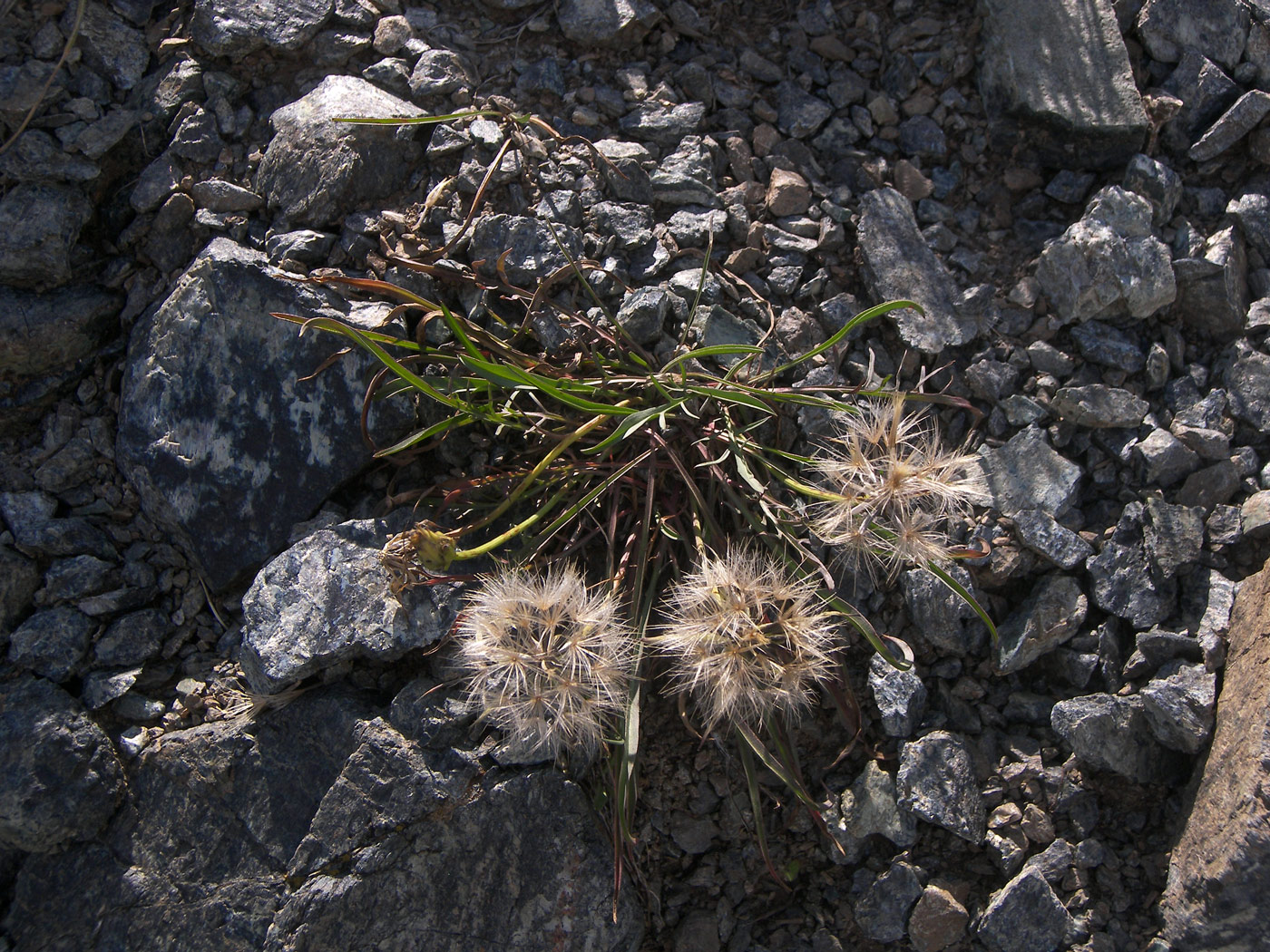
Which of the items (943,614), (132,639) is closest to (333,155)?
(132,639)

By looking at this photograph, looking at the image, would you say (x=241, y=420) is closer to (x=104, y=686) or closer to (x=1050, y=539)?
(x=104, y=686)

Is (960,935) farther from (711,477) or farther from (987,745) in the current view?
(711,477)

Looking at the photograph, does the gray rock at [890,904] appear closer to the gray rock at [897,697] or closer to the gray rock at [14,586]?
the gray rock at [897,697]

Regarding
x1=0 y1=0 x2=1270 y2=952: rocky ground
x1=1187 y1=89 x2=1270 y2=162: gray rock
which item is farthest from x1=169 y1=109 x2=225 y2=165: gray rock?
x1=1187 y1=89 x2=1270 y2=162: gray rock

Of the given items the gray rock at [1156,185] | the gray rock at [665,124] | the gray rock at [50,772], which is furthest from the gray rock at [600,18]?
the gray rock at [50,772]

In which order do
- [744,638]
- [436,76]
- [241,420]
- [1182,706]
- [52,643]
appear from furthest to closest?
[436,76] < [241,420] < [52,643] < [1182,706] < [744,638]

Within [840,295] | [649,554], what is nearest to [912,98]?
[840,295]
